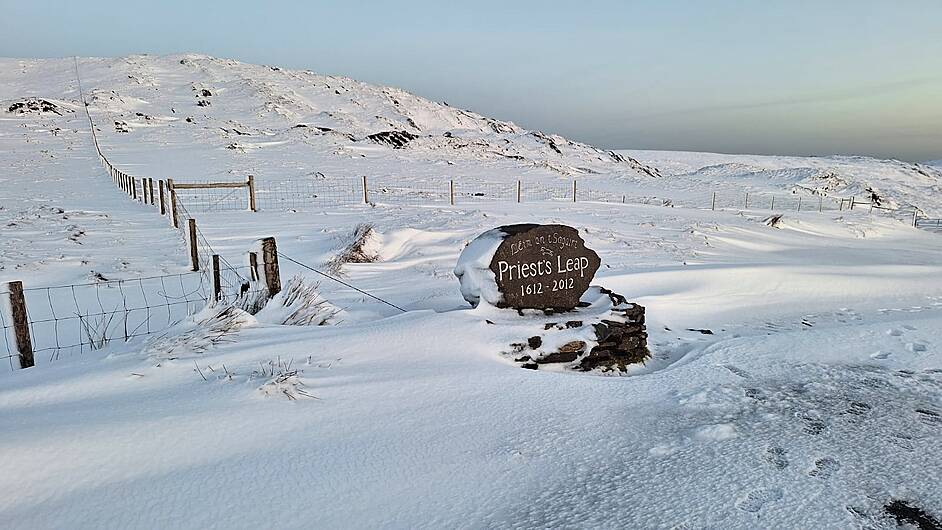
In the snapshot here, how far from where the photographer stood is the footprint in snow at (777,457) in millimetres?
3314

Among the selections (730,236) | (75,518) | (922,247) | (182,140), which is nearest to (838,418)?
(75,518)

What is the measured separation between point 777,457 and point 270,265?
4844 millimetres

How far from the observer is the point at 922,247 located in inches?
669

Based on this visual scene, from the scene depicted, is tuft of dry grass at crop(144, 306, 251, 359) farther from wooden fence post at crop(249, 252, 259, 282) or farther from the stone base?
the stone base

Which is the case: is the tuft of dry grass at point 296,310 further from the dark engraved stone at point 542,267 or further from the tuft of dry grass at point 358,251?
the tuft of dry grass at point 358,251

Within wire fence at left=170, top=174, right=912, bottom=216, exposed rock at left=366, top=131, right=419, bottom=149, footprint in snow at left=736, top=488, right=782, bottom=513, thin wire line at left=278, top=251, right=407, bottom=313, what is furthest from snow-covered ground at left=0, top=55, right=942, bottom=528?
exposed rock at left=366, top=131, right=419, bottom=149

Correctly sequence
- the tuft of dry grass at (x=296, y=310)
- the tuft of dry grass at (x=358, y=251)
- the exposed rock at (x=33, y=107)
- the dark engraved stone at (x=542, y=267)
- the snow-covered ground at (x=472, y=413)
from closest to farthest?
the snow-covered ground at (x=472, y=413), the tuft of dry grass at (x=296, y=310), the dark engraved stone at (x=542, y=267), the tuft of dry grass at (x=358, y=251), the exposed rock at (x=33, y=107)

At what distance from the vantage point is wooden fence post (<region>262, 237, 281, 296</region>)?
5852 mm

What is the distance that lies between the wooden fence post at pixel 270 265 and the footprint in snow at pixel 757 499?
4691 millimetres

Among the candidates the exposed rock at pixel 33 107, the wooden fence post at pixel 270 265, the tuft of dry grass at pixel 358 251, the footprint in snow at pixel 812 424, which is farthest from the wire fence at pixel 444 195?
the exposed rock at pixel 33 107

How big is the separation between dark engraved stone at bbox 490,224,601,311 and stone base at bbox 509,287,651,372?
26cm

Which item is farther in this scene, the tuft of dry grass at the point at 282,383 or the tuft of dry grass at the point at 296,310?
the tuft of dry grass at the point at 296,310

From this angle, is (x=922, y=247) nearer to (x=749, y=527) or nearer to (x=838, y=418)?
(x=838, y=418)

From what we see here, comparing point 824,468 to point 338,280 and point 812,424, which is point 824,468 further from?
point 338,280
